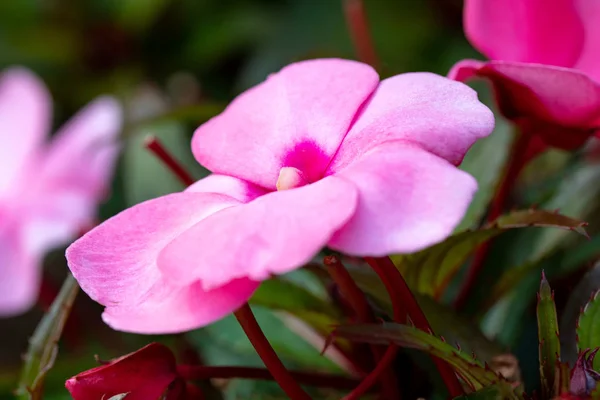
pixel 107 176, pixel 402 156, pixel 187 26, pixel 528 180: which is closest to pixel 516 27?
pixel 402 156

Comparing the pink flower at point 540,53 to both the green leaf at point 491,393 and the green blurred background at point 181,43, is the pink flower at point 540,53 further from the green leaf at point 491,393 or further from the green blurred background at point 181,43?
the green blurred background at point 181,43

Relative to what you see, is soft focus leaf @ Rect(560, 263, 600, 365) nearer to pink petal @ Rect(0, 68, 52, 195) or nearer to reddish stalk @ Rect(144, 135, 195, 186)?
reddish stalk @ Rect(144, 135, 195, 186)

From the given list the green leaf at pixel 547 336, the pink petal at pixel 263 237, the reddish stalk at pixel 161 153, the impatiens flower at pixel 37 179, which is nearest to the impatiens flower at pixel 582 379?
the green leaf at pixel 547 336

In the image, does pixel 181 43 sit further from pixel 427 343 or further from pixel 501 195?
pixel 427 343

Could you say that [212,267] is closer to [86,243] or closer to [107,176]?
[86,243]

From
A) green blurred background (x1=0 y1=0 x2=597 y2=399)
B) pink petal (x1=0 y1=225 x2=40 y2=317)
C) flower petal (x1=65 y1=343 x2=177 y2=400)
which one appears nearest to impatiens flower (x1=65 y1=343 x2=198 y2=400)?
flower petal (x1=65 y1=343 x2=177 y2=400)

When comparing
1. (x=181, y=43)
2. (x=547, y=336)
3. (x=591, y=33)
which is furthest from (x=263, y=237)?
(x=181, y=43)
